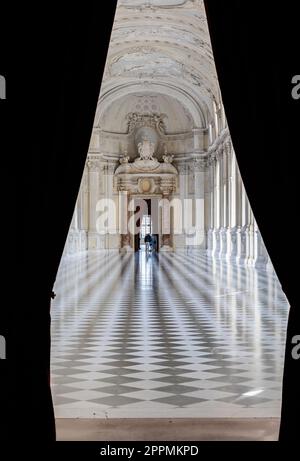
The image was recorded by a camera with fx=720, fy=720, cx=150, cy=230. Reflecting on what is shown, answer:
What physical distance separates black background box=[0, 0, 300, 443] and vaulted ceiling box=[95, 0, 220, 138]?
2071cm

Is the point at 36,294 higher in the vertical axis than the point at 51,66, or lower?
lower

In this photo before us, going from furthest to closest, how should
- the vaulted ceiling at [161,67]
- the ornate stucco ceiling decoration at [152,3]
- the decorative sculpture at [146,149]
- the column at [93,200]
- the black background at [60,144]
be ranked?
the decorative sculpture at [146,149] → the column at [93,200] → the vaulted ceiling at [161,67] → the ornate stucco ceiling decoration at [152,3] → the black background at [60,144]

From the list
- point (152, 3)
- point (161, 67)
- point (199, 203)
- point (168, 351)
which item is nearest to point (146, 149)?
point (199, 203)

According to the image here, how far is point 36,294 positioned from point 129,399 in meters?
1.92

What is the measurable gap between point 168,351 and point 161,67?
27.5m

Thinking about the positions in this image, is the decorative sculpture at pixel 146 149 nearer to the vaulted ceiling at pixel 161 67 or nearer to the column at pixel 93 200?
the vaulted ceiling at pixel 161 67

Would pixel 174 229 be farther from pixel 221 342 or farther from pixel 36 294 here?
pixel 36 294

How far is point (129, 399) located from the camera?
588cm

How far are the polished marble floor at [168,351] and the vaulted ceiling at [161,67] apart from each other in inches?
543

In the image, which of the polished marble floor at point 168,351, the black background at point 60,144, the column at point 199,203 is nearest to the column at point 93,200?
the column at point 199,203

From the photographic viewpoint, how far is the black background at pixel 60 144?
427cm

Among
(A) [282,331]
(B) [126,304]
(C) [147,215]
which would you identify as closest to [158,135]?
(C) [147,215]

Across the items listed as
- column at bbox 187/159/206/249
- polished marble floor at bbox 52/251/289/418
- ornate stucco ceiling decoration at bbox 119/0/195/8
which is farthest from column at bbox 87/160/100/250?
polished marble floor at bbox 52/251/289/418

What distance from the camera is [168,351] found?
8.28 metres
